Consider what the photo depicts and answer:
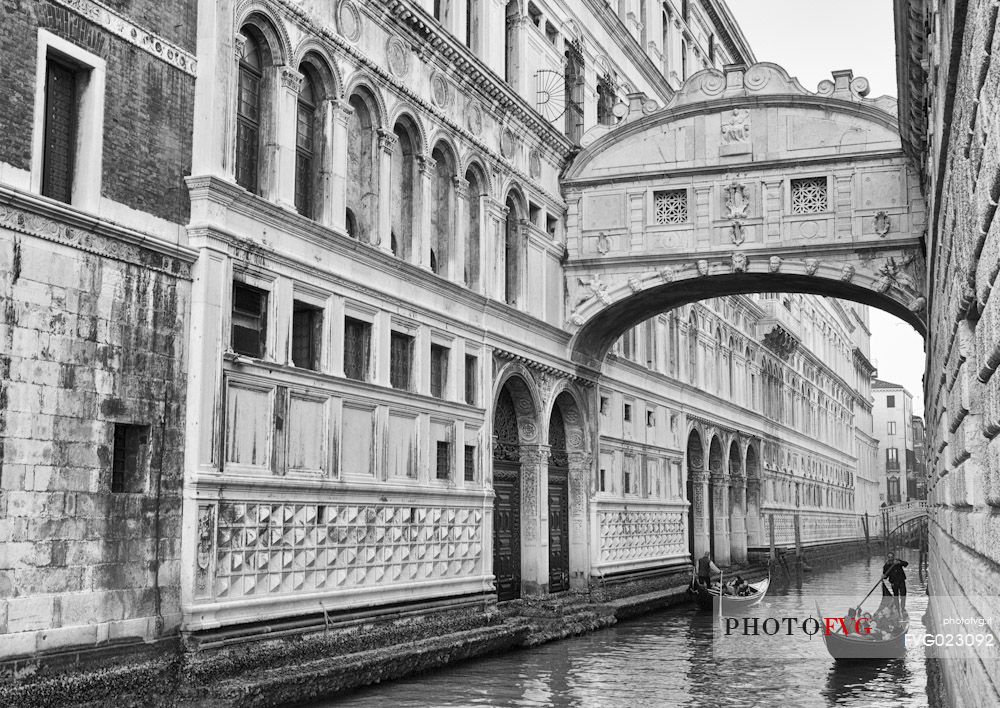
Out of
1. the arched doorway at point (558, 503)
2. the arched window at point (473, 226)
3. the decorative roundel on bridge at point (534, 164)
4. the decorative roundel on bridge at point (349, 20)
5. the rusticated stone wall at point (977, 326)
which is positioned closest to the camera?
the rusticated stone wall at point (977, 326)

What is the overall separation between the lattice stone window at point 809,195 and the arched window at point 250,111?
1016 cm

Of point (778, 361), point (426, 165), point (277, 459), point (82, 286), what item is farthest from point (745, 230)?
point (778, 361)

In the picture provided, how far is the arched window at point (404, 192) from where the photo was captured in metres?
16.3

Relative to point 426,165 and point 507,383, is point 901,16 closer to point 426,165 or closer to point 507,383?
point 426,165

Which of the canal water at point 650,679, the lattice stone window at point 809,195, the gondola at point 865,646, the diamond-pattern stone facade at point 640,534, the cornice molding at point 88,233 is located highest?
the lattice stone window at point 809,195

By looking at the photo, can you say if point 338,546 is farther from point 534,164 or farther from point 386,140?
point 534,164

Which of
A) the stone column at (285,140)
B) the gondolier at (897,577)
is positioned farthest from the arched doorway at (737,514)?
the stone column at (285,140)

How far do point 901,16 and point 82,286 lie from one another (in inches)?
306

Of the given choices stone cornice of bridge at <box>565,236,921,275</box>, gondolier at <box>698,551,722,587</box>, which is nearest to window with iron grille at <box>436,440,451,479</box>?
stone cornice of bridge at <box>565,236,921,275</box>

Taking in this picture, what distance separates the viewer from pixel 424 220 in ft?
53.9

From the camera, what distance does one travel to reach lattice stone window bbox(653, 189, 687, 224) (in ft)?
68.0

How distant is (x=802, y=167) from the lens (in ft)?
65.1

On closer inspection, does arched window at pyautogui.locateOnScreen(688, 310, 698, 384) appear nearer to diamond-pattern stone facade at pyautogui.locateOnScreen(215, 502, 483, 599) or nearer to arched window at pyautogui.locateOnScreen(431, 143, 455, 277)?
arched window at pyautogui.locateOnScreen(431, 143, 455, 277)

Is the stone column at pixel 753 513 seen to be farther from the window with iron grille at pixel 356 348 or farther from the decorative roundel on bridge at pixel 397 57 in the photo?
the window with iron grille at pixel 356 348
